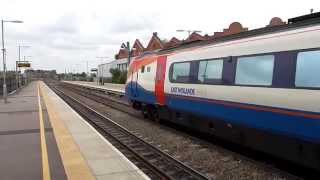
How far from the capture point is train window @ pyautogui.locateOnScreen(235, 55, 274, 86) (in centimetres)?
1037

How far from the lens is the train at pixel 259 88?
9023 mm

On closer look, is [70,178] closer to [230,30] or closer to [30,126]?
[30,126]

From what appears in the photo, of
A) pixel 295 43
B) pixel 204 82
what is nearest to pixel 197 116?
A: pixel 204 82

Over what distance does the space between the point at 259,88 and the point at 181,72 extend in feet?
18.5

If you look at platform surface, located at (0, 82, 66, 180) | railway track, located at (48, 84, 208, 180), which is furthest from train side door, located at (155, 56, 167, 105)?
platform surface, located at (0, 82, 66, 180)

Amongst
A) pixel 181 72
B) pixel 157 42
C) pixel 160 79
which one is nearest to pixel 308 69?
pixel 181 72

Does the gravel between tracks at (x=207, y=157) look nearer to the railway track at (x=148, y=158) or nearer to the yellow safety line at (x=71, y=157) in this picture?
the railway track at (x=148, y=158)

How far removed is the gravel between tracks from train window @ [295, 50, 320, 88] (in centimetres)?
193

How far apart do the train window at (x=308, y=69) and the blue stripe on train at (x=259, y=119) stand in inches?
24.9

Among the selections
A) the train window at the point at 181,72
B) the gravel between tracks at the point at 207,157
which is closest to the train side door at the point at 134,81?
the gravel between tracks at the point at 207,157

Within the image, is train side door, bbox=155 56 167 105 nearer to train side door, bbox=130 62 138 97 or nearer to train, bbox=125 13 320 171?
train, bbox=125 13 320 171

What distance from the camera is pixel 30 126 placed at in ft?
63.0

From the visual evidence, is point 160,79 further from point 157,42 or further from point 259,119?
point 157,42

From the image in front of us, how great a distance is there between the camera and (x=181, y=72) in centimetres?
1606
